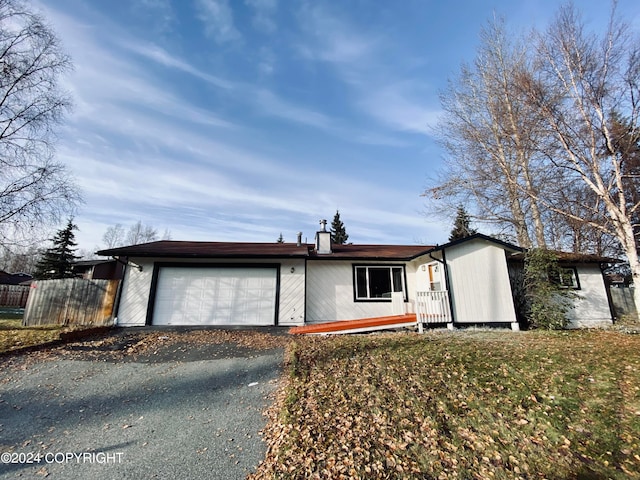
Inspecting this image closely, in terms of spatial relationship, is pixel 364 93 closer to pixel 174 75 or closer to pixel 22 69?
pixel 174 75

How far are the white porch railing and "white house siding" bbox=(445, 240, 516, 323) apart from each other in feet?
1.01

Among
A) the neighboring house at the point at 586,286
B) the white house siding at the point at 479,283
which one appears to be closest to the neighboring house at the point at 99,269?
the white house siding at the point at 479,283

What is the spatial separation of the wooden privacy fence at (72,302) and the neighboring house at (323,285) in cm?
99

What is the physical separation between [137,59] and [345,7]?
6.94 m

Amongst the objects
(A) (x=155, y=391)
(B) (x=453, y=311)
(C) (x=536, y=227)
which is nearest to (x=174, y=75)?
(A) (x=155, y=391)

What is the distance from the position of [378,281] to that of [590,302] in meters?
8.42

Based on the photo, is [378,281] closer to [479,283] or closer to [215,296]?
[479,283]

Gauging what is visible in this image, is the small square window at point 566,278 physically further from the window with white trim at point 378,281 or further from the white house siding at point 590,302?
the window with white trim at point 378,281

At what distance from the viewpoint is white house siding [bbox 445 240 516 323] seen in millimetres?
9391

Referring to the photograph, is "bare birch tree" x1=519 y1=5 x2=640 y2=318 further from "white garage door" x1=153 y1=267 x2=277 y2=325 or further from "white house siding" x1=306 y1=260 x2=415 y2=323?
"white garage door" x1=153 y1=267 x2=277 y2=325

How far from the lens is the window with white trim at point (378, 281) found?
11383 millimetres

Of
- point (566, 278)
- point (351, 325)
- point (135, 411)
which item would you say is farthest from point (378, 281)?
point (135, 411)

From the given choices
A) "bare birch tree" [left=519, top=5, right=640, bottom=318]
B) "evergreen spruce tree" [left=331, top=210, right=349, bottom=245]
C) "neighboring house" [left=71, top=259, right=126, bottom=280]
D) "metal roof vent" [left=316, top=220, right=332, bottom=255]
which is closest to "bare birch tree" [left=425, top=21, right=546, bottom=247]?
→ "bare birch tree" [left=519, top=5, right=640, bottom=318]

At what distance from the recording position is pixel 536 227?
13.3 m
